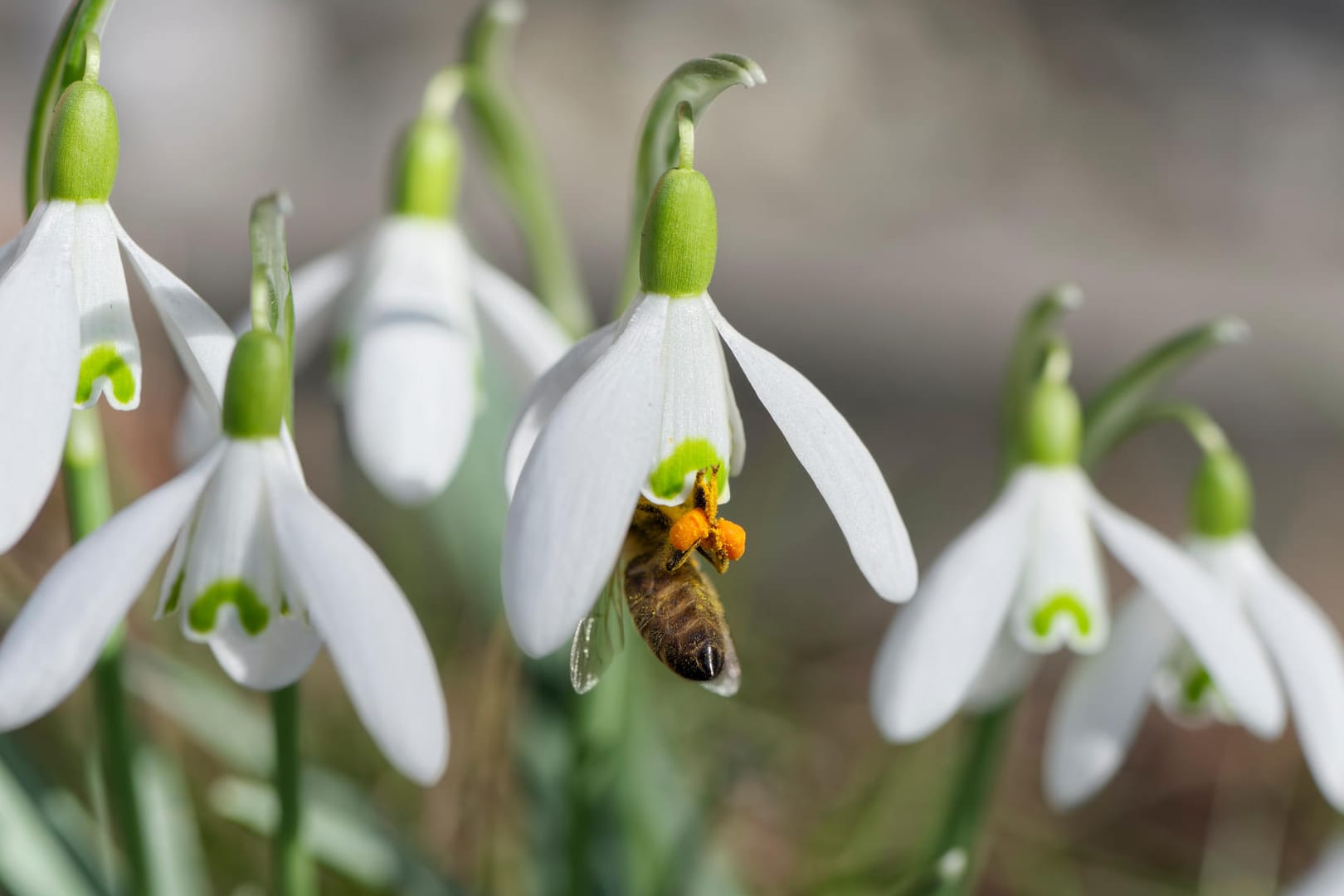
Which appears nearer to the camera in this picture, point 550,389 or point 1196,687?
point 550,389

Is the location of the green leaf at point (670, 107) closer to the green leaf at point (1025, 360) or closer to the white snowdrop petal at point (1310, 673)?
the green leaf at point (1025, 360)

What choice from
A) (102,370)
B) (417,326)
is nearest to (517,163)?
(417,326)

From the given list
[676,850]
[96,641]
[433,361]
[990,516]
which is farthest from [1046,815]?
[96,641]

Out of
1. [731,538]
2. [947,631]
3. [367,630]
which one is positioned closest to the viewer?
[367,630]

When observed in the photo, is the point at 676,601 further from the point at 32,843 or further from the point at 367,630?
the point at 32,843

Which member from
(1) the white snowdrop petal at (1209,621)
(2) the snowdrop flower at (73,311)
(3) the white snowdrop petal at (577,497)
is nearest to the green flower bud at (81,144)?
(2) the snowdrop flower at (73,311)

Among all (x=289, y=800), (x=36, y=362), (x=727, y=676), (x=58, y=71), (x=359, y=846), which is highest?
(x=58, y=71)

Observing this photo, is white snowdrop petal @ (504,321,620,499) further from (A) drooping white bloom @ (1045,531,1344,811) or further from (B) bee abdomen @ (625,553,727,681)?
(A) drooping white bloom @ (1045,531,1344,811)
